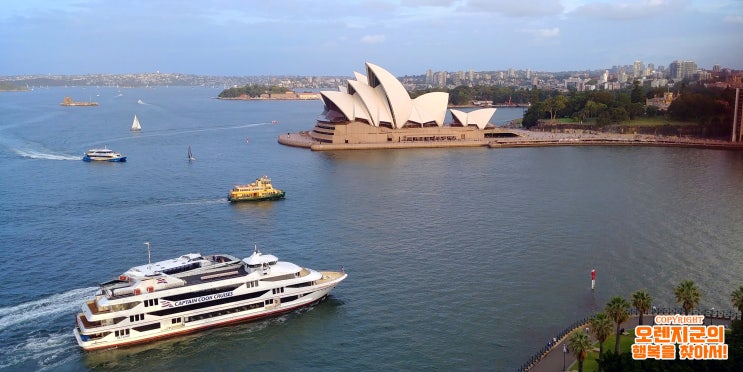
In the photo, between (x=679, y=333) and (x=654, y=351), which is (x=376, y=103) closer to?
(x=654, y=351)

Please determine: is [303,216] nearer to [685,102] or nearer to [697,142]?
[697,142]

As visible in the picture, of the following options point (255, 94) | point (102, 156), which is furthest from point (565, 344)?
point (255, 94)

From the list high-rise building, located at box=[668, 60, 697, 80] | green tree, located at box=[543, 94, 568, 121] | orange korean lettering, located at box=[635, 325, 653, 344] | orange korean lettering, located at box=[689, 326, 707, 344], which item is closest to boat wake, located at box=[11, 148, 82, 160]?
orange korean lettering, located at box=[635, 325, 653, 344]

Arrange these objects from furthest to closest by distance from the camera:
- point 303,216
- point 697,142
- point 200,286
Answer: point 697,142, point 303,216, point 200,286

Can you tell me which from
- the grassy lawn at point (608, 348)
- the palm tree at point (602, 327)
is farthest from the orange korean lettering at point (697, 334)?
the grassy lawn at point (608, 348)

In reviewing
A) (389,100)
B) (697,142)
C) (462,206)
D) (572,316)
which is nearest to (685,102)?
(697,142)

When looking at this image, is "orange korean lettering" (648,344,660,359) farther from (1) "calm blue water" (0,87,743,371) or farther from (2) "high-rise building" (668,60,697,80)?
(2) "high-rise building" (668,60,697,80)

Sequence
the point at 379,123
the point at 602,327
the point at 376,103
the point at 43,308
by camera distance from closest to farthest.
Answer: the point at 602,327 < the point at 43,308 < the point at 376,103 < the point at 379,123
